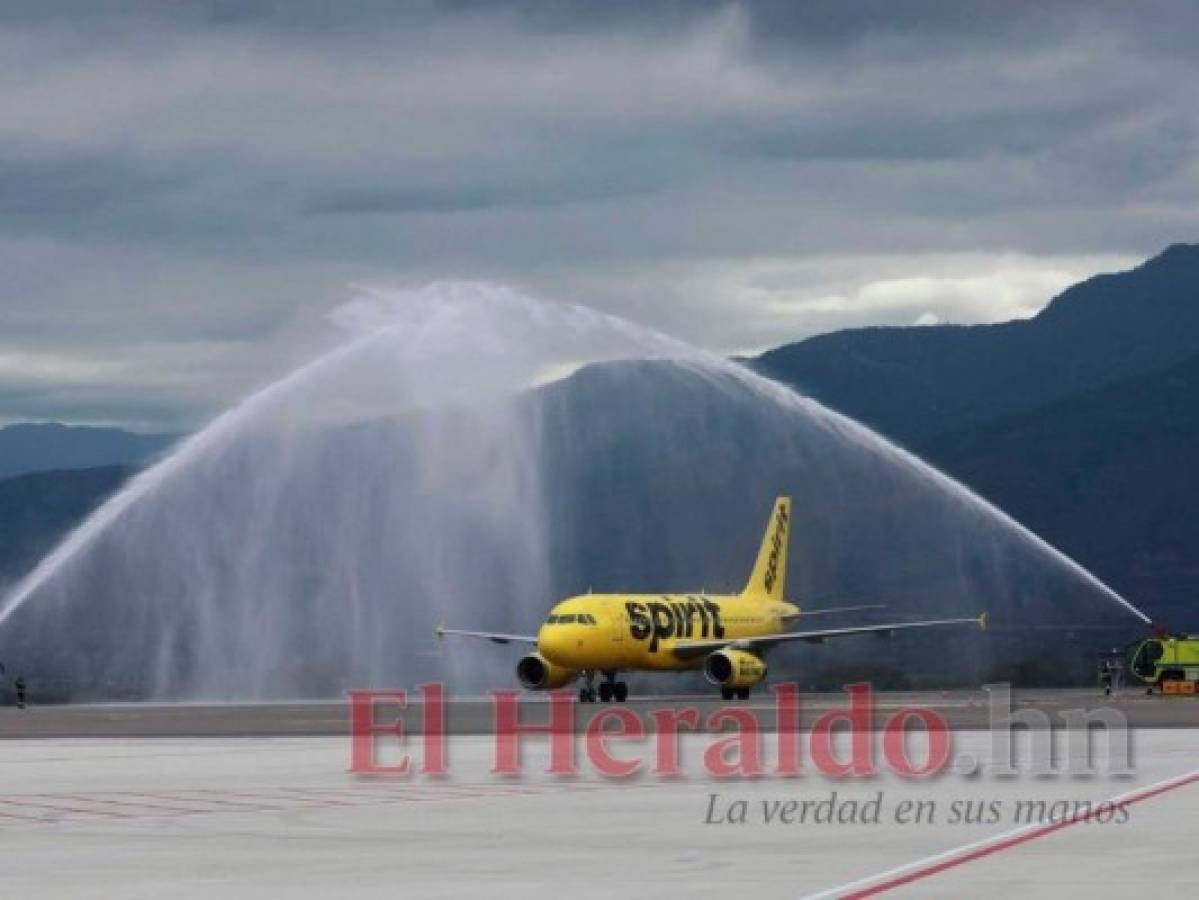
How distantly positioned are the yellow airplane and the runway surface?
1.58m

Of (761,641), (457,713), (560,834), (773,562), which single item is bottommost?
(457,713)

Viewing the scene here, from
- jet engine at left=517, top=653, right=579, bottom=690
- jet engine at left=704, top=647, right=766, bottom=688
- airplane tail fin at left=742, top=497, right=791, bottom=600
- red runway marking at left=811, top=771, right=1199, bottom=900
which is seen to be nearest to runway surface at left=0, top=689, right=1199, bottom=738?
jet engine at left=517, top=653, right=579, bottom=690

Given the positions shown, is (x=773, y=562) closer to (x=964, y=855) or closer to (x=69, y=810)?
(x=69, y=810)

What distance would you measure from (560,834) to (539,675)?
67.8 meters

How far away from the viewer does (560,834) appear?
32.9 metres

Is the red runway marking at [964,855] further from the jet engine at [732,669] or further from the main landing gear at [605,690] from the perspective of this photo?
the main landing gear at [605,690]

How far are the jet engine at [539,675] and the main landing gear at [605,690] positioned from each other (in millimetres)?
861

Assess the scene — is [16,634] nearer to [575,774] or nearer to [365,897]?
[575,774]

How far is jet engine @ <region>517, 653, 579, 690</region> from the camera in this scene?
10019 centimetres

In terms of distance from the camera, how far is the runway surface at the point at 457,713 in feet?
227

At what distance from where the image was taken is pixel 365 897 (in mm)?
25625

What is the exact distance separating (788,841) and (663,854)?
77.8 inches

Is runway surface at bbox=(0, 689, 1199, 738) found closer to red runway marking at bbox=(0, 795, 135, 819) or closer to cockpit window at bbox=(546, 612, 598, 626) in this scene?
cockpit window at bbox=(546, 612, 598, 626)

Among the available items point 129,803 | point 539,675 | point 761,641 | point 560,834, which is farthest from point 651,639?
point 560,834
